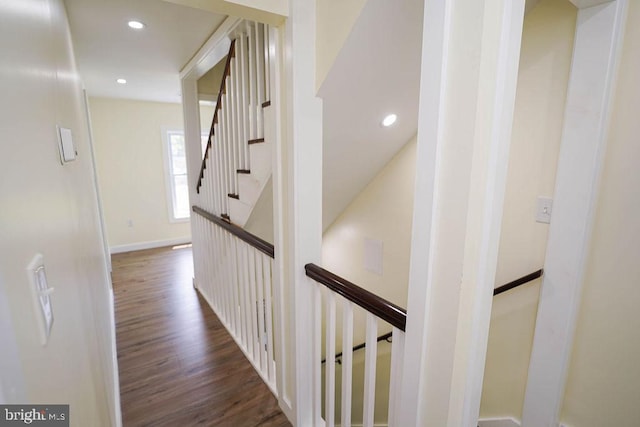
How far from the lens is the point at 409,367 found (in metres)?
0.90

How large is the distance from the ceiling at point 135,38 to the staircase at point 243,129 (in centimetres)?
31

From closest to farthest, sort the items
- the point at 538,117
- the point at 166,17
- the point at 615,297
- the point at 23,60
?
the point at 23,60, the point at 615,297, the point at 538,117, the point at 166,17

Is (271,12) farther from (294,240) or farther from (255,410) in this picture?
(255,410)

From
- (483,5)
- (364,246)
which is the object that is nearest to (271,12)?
(483,5)

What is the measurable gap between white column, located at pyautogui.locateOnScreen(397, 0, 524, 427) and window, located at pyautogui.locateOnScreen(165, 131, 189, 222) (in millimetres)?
5017

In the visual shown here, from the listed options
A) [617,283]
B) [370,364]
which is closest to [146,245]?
[370,364]

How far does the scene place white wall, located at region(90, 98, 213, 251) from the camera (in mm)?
4477

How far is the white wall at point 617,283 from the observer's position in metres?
1.27

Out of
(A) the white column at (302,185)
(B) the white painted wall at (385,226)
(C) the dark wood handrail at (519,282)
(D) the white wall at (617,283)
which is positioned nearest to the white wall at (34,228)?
(A) the white column at (302,185)

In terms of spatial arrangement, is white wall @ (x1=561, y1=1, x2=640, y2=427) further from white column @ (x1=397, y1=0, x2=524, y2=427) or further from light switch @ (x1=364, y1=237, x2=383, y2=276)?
light switch @ (x1=364, y1=237, x2=383, y2=276)

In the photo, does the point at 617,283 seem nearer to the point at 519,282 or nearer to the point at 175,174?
the point at 519,282

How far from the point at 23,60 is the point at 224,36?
65.9 inches

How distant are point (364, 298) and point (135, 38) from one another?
8.27ft

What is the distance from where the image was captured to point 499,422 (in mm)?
1765
